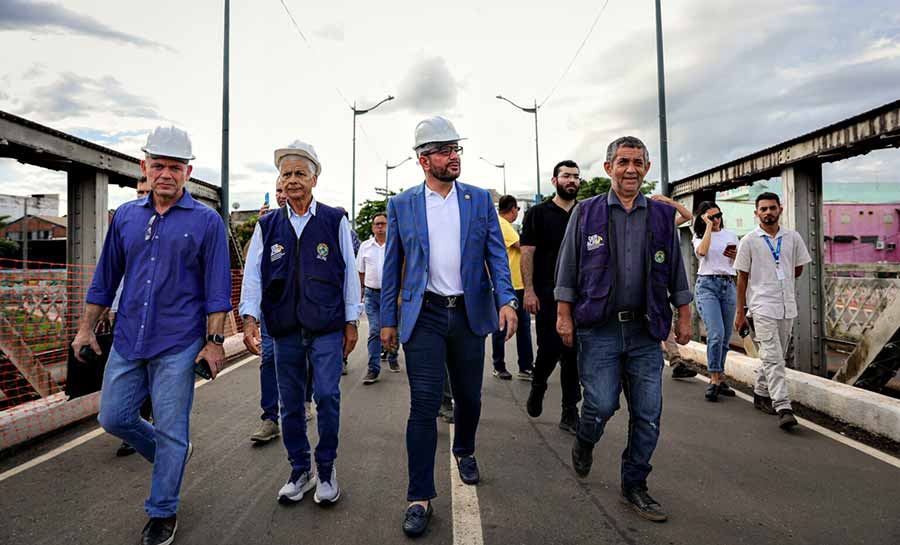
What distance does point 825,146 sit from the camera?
666 cm

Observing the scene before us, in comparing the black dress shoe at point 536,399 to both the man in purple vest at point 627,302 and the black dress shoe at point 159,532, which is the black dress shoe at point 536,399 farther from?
the black dress shoe at point 159,532

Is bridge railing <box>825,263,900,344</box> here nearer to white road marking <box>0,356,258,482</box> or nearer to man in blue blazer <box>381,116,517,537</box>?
man in blue blazer <box>381,116,517,537</box>

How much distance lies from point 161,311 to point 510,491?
231cm

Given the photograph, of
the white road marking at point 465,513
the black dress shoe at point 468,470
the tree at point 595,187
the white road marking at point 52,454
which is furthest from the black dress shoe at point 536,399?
the tree at point 595,187

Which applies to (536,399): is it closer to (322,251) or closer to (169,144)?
(322,251)

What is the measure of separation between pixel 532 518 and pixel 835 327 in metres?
13.4

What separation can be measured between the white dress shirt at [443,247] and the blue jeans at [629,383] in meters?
0.92

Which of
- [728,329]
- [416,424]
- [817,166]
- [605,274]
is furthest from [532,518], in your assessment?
[817,166]

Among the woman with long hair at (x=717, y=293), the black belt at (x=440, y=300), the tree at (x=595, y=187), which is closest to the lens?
the black belt at (x=440, y=300)

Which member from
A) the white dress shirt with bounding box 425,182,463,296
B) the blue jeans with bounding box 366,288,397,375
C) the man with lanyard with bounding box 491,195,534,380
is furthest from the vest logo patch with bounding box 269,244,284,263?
the man with lanyard with bounding box 491,195,534,380

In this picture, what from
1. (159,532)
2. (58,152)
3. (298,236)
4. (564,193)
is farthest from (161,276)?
(58,152)

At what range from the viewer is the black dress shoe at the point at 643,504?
3184 millimetres

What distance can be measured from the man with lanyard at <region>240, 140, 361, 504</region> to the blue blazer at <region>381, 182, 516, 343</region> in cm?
36

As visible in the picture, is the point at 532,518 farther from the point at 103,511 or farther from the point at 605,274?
the point at 103,511
